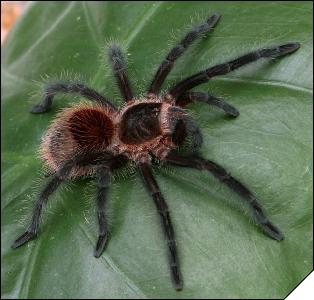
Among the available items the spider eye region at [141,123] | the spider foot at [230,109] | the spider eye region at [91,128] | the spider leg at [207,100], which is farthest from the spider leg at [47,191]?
the spider foot at [230,109]

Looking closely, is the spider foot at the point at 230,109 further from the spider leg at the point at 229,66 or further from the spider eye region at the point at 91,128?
the spider eye region at the point at 91,128

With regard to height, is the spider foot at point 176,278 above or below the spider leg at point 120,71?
below

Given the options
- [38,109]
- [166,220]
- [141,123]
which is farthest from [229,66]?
[38,109]

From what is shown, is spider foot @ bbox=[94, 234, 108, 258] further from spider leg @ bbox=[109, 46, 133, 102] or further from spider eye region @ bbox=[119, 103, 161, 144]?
spider leg @ bbox=[109, 46, 133, 102]

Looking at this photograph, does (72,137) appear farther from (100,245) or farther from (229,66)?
(229,66)

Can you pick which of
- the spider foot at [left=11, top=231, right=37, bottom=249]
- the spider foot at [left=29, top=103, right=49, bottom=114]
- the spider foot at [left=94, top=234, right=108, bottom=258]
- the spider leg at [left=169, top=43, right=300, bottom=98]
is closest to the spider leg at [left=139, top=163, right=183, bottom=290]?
the spider foot at [left=94, top=234, right=108, bottom=258]

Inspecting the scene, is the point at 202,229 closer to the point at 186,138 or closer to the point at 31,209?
the point at 186,138

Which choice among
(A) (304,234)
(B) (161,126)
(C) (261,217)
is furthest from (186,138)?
(A) (304,234)
